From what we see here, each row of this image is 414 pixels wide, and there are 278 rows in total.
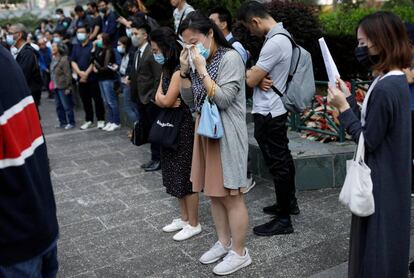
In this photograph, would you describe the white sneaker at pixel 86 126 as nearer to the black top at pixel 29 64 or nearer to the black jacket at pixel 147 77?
the black top at pixel 29 64

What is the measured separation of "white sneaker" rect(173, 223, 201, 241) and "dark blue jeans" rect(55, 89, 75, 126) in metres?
6.05

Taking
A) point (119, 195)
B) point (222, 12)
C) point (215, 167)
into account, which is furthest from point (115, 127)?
point (215, 167)

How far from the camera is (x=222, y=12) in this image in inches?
204

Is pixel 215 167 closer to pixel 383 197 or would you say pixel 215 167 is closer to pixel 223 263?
pixel 223 263

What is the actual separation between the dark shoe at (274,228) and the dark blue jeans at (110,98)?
17.6 ft

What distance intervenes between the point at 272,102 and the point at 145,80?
2.36 meters

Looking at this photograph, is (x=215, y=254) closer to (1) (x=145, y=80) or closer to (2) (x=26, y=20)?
(1) (x=145, y=80)

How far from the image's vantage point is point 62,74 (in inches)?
374

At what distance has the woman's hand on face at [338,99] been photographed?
266 cm

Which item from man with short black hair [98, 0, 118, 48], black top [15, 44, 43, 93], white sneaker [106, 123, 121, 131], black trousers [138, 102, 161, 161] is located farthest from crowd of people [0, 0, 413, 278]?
man with short black hair [98, 0, 118, 48]

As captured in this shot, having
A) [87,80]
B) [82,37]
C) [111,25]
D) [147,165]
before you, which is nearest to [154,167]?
[147,165]

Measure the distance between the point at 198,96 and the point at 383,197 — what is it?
4.83 feet

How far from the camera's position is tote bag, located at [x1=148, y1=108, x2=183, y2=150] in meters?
4.07

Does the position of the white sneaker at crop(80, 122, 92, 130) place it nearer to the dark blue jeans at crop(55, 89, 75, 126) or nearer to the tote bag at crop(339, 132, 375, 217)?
the dark blue jeans at crop(55, 89, 75, 126)
